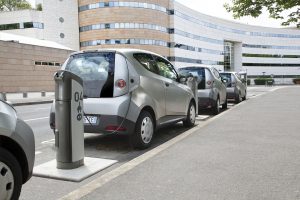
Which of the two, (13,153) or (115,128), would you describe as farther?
(115,128)

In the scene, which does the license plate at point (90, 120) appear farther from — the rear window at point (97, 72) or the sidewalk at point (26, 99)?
the sidewalk at point (26, 99)

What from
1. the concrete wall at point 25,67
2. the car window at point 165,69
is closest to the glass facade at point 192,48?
the concrete wall at point 25,67

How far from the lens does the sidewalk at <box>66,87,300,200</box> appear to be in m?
3.77

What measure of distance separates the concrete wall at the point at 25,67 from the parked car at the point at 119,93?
29325 mm

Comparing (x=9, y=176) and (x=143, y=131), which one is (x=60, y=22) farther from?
(x=9, y=176)

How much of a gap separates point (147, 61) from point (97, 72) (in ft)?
3.66

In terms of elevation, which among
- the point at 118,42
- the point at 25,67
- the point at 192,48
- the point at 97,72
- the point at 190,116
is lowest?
the point at 190,116

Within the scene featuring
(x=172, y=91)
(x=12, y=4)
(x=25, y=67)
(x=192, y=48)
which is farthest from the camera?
(x=192, y=48)

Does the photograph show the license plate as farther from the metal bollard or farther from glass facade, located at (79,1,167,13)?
glass facade, located at (79,1,167,13)

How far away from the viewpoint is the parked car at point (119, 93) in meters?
5.86

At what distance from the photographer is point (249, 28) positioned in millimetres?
105000

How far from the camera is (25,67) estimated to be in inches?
1407

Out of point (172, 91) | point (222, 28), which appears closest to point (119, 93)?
point (172, 91)

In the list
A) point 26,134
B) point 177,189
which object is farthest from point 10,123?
point 177,189
